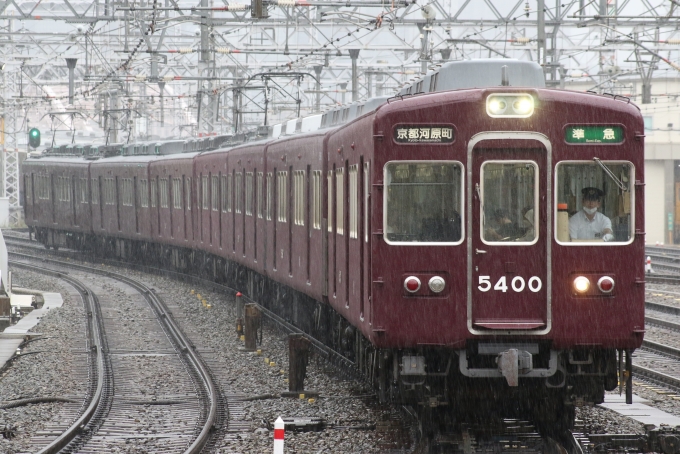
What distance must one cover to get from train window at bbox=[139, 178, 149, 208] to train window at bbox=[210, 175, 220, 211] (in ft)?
21.7

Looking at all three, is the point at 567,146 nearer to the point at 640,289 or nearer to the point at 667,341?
the point at 640,289

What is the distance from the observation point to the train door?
834 cm

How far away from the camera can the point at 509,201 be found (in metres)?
8.38

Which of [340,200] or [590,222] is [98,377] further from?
[590,222]

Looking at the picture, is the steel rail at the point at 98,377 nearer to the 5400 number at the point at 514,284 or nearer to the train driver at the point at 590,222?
the 5400 number at the point at 514,284

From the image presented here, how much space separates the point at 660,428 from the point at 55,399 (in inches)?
224

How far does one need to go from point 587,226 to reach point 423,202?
113 cm

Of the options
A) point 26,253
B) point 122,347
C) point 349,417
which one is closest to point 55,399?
point 349,417

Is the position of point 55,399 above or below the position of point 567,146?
below

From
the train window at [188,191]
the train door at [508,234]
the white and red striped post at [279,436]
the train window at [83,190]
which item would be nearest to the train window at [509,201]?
the train door at [508,234]

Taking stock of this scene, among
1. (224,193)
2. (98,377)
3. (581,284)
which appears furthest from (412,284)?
(224,193)

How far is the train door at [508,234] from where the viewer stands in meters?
8.34

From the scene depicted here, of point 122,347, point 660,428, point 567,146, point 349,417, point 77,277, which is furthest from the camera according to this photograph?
point 77,277

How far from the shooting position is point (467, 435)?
8617mm
